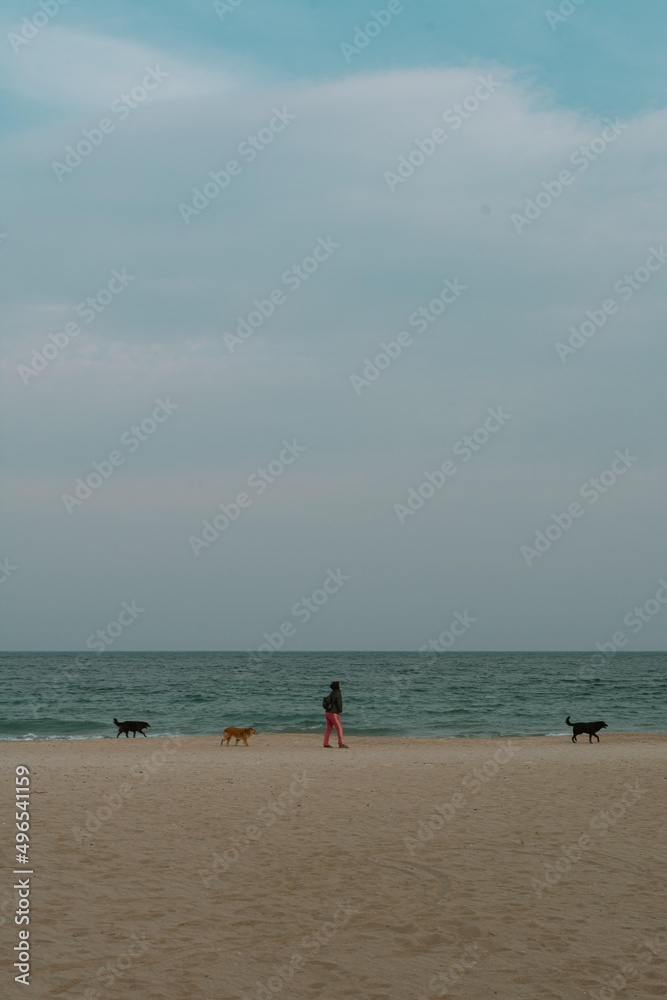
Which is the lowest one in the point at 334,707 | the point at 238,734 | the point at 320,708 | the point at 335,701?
the point at 320,708

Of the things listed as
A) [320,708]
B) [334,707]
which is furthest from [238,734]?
[320,708]

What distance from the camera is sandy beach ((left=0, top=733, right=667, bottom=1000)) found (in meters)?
6.67

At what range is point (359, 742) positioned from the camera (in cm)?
2414

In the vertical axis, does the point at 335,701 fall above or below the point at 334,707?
above

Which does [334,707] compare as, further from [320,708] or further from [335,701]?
[320,708]

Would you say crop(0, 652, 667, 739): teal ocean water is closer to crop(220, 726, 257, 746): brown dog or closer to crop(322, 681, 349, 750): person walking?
crop(220, 726, 257, 746): brown dog

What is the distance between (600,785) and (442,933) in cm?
805

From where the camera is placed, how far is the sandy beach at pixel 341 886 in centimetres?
667

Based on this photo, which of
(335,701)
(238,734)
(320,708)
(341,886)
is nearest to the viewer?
(341,886)

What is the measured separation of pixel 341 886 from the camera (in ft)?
28.9

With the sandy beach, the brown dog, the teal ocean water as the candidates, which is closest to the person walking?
the brown dog

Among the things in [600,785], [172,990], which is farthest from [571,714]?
[172,990]

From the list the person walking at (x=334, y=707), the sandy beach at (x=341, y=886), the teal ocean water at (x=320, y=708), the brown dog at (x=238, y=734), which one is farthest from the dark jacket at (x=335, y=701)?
the teal ocean water at (x=320, y=708)

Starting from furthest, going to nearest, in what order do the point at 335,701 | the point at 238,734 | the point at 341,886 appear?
1. the point at 238,734
2. the point at 335,701
3. the point at 341,886
